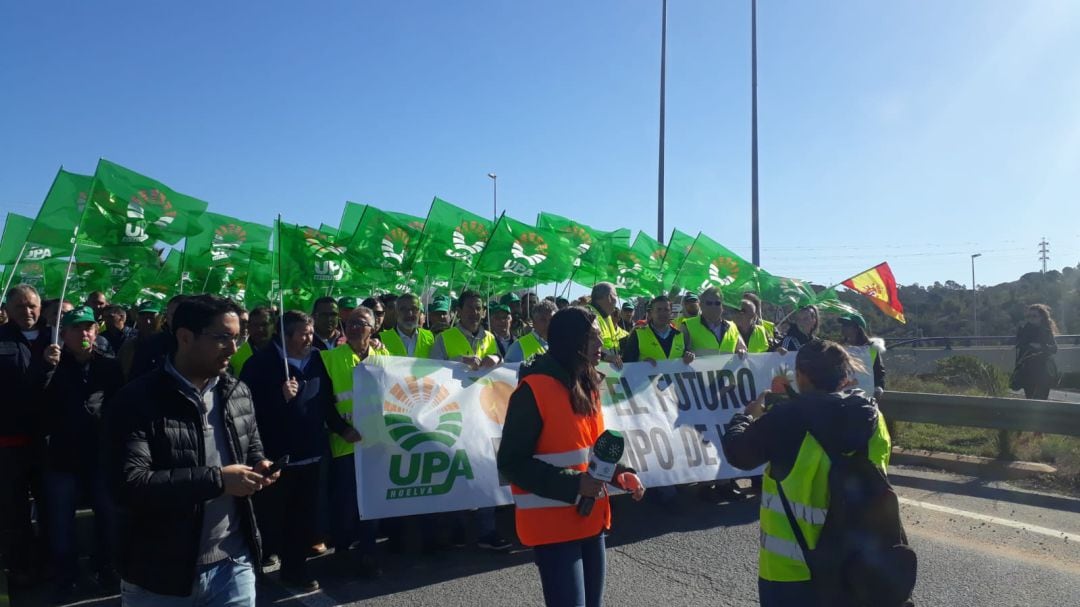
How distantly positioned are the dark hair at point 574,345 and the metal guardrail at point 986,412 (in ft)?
20.1

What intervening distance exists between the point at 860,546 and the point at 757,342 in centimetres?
522

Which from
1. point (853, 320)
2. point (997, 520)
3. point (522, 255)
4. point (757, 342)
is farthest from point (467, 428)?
point (522, 255)

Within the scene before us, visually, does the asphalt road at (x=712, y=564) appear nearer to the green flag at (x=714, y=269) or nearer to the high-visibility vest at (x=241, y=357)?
the high-visibility vest at (x=241, y=357)

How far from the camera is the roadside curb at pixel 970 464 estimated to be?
24.3ft

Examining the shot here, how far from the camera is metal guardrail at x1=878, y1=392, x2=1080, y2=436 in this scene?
7.09 meters

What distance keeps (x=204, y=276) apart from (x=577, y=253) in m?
7.62

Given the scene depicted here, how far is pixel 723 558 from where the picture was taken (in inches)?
211

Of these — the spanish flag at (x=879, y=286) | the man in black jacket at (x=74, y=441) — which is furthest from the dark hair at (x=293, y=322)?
the spanish flag at (x=879, y=286)

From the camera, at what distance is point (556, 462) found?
3031 millimetres

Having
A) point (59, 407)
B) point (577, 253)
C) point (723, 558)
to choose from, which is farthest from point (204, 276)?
point (723, 558)

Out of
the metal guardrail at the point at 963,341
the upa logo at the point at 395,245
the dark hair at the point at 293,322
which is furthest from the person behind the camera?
the metal guardrail at the point at 963,341

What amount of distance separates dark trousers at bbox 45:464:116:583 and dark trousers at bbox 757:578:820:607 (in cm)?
416

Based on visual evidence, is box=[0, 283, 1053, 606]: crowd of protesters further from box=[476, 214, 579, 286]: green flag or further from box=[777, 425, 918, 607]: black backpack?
box=[476, 214, 579, 286]: green flag

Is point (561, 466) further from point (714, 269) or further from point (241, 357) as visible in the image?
point (714, 269)
